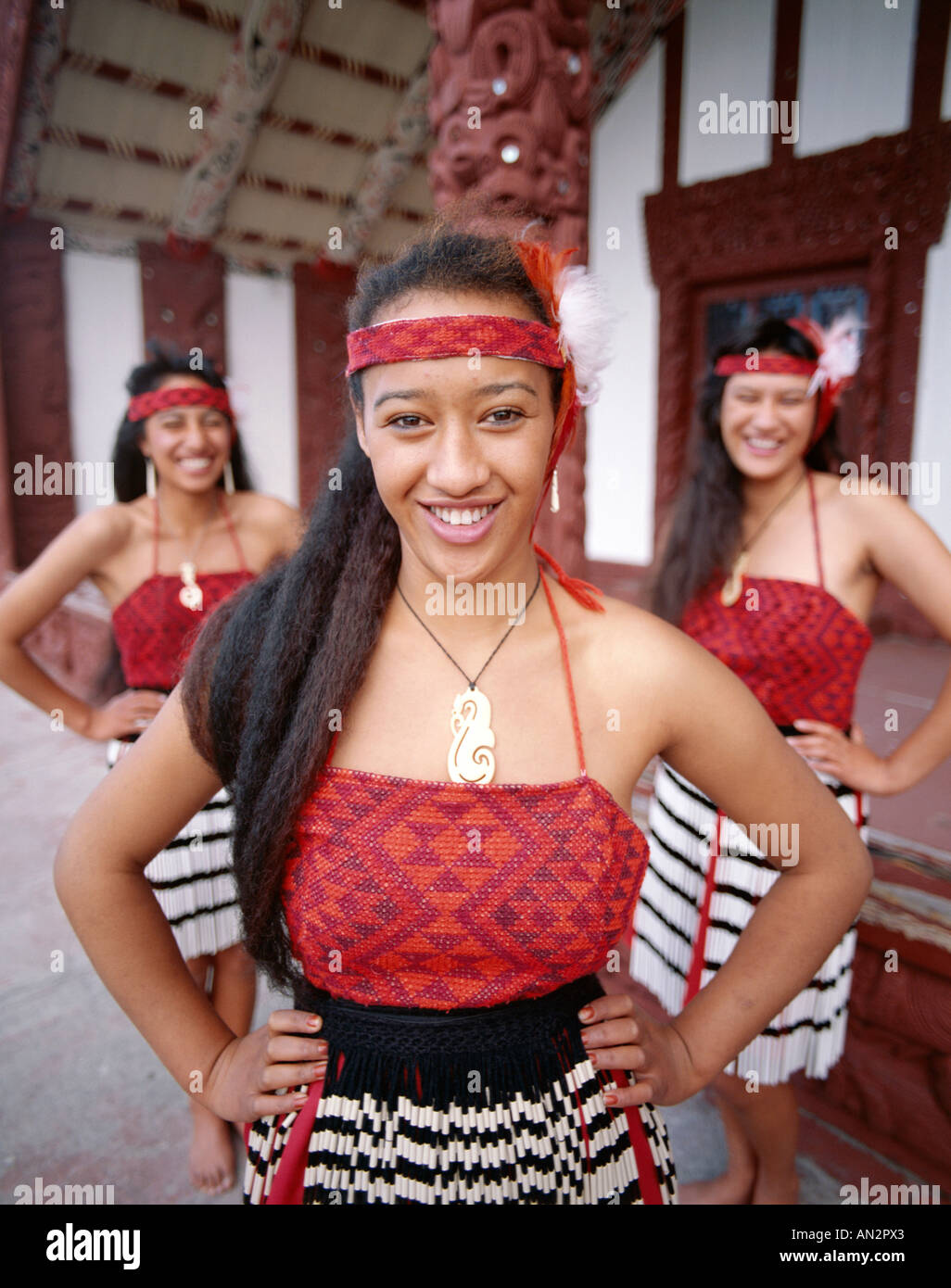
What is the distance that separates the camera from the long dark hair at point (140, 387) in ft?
8.16

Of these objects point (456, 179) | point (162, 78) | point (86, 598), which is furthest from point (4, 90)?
point (456, 179)

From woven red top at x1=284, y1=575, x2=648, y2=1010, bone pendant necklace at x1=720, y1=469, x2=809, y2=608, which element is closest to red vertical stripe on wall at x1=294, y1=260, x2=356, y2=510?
bone pendant necklace at x1=720, y1=469, x2=809, y2=608

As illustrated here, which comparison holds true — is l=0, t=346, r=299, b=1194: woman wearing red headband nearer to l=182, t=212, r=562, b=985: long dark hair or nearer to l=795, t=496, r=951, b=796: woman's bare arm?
l=182, t=212, r=562, b=985: long dark hair

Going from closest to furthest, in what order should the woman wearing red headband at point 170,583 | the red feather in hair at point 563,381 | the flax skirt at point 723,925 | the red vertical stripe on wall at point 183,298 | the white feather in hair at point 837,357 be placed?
1. the red feather in hair at point 563,381
2. the flax skirt at point 723,925
3. the white feather in hair at point 837,357
4. the woman wearing red headband at point 170,583
5. the red vertical stripe on wall at point 183,298

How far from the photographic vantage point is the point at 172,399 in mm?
2416

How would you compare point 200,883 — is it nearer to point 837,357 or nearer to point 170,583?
point 170,583

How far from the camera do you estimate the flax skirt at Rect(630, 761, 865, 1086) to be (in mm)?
1871

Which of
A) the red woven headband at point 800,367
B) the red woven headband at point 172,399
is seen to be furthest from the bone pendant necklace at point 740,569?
the red woven headband at point 172,399

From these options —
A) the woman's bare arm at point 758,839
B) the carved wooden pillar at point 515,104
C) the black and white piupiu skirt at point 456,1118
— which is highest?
the carved wooden pillar at point 515,104

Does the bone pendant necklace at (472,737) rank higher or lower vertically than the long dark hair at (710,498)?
lower

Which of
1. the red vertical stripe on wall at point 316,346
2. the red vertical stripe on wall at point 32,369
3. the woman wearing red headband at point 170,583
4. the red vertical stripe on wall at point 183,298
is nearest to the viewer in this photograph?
the woman wearing red headband at point 170,583

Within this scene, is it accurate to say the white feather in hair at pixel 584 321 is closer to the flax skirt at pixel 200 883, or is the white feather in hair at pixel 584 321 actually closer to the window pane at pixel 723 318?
the flax skirt at pixel 200 883

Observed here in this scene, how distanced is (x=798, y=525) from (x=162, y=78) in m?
6.08

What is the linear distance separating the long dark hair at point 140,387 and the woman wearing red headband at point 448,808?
1.47 metres
